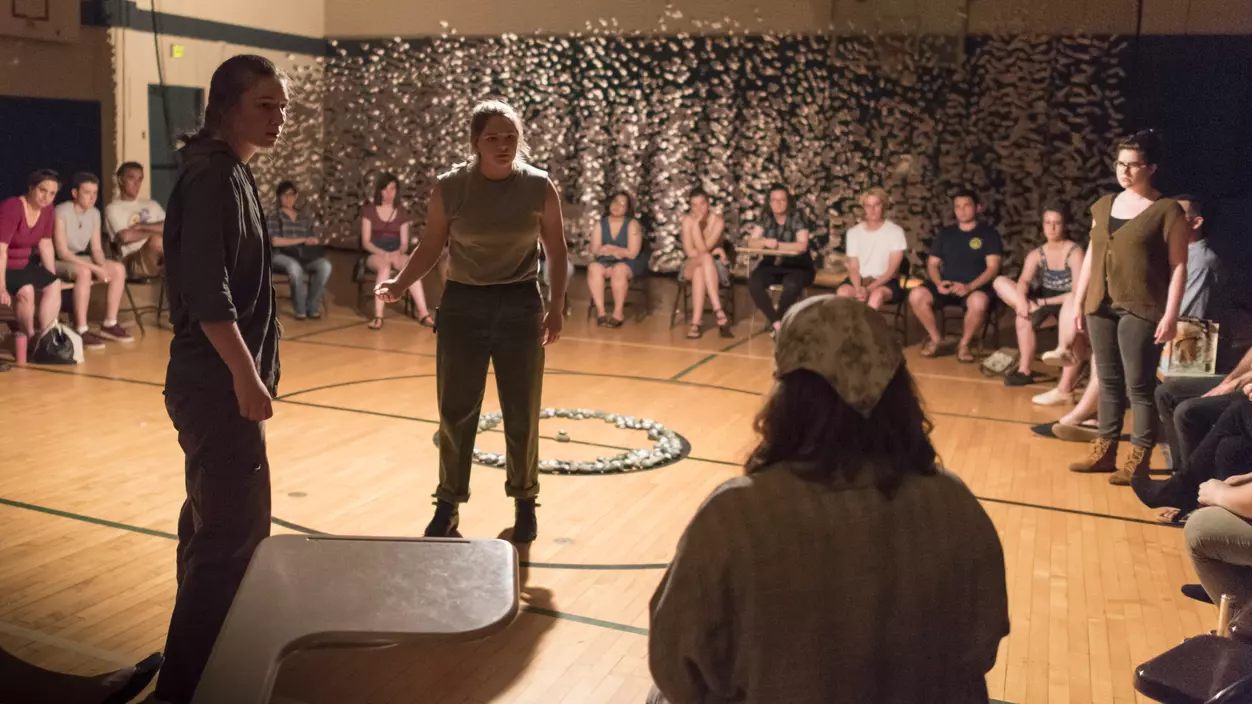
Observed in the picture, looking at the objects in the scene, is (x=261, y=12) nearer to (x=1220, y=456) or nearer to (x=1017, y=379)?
(x=1017, y=379)

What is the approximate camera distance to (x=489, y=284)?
3598mm

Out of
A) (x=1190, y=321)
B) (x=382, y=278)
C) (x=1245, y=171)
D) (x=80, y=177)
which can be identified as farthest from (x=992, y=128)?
(x=80, y=177)

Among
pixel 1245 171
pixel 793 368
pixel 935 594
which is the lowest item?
pixel 935 594

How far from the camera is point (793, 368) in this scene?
1.51 meters

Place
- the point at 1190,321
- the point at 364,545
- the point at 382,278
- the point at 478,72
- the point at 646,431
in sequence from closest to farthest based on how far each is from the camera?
the point at 364,545 → the point at 1190,321 → the point at 646,431 → the point at 382,278 → the point at 478,72

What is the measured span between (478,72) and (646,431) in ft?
18.6

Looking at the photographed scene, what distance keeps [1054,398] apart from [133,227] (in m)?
6.25

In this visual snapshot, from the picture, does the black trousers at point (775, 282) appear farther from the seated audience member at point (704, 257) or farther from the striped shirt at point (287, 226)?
the striped shirt at point (287, 226)

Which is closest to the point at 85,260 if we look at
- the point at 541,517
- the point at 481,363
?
the point at 541,517

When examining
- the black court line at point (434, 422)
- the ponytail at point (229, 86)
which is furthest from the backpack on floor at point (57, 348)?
the ponytail at point (229, 86)

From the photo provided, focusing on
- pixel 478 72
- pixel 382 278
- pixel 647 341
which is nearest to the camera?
pixel 647 341

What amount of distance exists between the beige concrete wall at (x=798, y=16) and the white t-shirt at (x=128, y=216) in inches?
131

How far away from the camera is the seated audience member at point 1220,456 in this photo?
11.9ft

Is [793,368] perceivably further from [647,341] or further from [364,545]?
[647,341]
